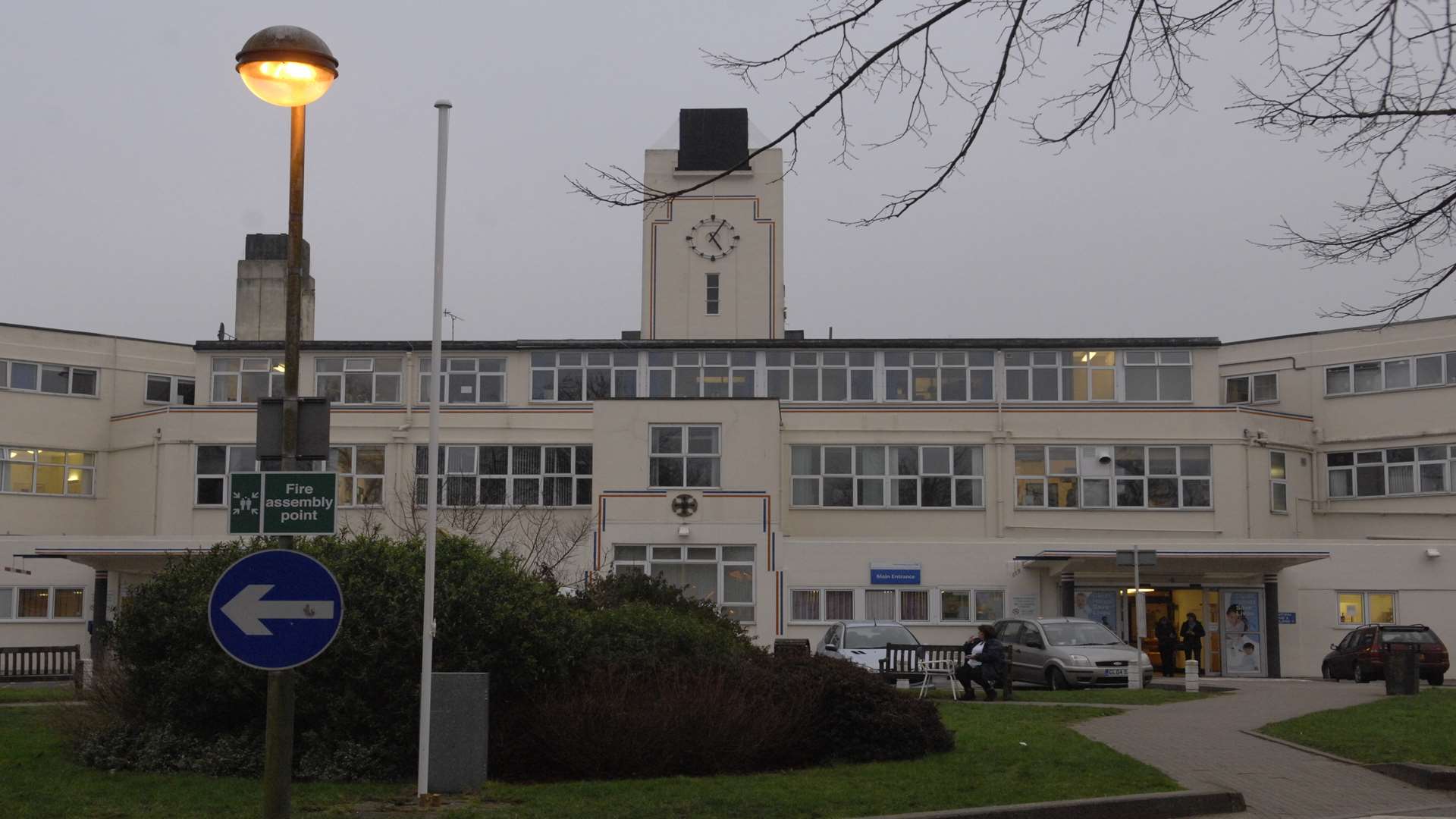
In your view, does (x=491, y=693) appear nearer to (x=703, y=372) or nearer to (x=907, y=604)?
(x=907, y=604)

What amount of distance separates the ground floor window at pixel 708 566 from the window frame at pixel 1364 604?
15.6 meters

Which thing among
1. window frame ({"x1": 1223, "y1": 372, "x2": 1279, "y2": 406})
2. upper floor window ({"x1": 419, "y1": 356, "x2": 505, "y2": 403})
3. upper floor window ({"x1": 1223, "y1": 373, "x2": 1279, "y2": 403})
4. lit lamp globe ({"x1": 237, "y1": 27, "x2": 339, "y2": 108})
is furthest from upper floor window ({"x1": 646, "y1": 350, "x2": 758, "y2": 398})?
lit lamp globe ({"x1": 237, "y1": 27, "x2": 339, "y2": 108})

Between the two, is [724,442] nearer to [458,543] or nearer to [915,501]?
[915,501]

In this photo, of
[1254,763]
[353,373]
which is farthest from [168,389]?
[1254,763]

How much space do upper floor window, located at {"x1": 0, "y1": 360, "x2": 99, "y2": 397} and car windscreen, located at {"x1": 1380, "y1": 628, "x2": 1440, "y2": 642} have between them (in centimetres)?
3825

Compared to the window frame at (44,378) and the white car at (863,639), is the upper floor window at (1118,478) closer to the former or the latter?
the white car at (863,639)

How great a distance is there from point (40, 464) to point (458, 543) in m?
36.9

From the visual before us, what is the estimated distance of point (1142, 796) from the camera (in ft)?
40.0

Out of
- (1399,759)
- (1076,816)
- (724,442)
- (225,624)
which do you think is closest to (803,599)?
(724,442)

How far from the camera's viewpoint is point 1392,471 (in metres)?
46.7

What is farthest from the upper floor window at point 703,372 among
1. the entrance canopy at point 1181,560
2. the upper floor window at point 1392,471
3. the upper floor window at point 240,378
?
the upper floor window at point 1392,471

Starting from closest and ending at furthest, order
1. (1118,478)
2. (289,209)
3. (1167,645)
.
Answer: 1. (289,209)
2. (1167,645)
3. (1118,478)

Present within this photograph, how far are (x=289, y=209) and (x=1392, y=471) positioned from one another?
43.1 metres

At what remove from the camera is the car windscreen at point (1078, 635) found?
2994cm
